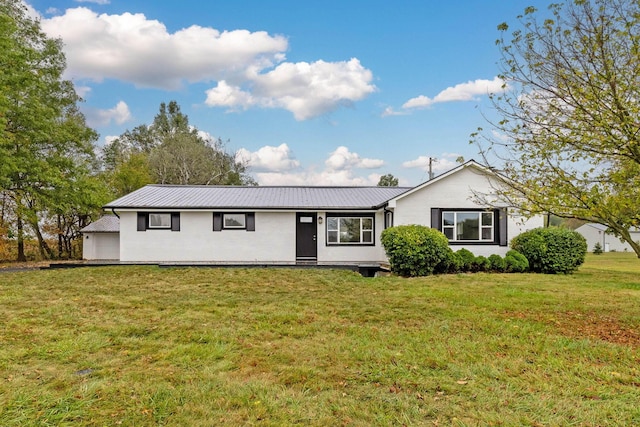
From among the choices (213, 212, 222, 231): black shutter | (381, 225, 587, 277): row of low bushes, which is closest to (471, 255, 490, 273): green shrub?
(381, 225, 587, 277): row of low bushes

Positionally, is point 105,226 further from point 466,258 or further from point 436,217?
point 466,258

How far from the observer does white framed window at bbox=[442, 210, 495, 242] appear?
15.3 meters

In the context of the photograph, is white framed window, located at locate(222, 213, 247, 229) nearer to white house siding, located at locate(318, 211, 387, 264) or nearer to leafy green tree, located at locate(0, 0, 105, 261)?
white house siding, located at locate(318, 211, 387, 264)

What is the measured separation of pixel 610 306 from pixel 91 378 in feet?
30.4

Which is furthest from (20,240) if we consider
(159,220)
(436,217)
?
(436,217)

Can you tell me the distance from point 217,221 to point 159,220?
240 cm

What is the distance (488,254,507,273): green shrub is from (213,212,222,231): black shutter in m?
10.7

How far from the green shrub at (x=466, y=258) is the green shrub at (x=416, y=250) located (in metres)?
0.57

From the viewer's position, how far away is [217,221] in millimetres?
16578

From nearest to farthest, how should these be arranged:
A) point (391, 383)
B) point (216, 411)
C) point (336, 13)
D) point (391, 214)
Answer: point (216, 411)
point (391, 383)
point (336, 13)
point (391, 214)

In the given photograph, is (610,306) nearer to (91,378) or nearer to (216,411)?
(216,411)

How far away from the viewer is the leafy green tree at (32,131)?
15930 millimetres

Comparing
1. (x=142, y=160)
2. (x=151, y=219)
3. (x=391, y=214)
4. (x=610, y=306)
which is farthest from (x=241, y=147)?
(x=610, y=306)

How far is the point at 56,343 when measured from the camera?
527 centimetres
